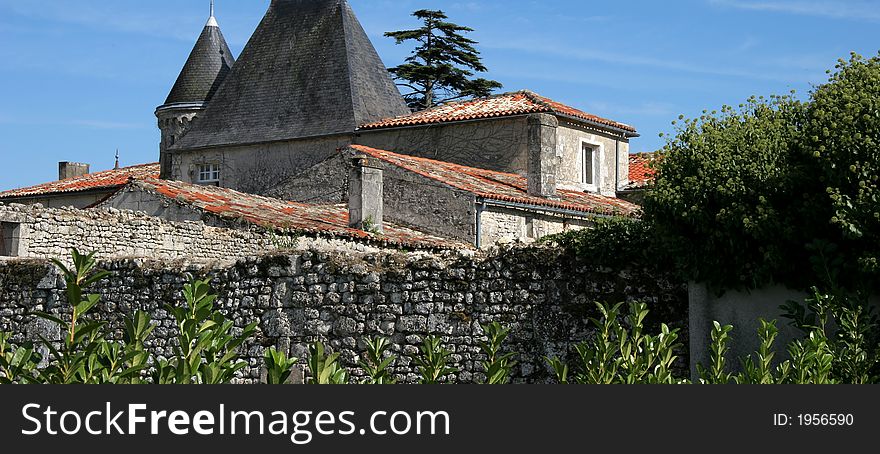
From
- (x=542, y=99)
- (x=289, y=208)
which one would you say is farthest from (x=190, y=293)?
(x=542, y=99)

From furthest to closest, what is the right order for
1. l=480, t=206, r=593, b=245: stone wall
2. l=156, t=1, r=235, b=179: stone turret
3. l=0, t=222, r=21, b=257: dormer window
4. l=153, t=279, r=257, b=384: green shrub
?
l=156, t=1, r=235, b=179: stone turret → l=480, t=206, r=593, b=245: stone wall → l=0, t=222, r=21, b=257: dormer window → l=153, t=279, r=257, b=384: green shrub

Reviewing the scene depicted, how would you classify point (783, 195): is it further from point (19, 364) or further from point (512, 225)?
point (512, 225)

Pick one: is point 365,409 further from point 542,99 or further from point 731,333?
point 542,99

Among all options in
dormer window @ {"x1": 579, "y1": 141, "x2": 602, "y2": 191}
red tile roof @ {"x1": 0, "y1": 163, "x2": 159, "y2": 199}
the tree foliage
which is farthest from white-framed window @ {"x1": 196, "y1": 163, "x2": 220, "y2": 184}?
the tree foliage

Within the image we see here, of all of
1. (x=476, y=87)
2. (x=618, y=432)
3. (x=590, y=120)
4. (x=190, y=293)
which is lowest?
(x=618, y=432)

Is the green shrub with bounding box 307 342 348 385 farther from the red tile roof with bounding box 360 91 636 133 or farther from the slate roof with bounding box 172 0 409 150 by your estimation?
the slate roof with bounding box 172 0 409 150

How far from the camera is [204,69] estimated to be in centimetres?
4050

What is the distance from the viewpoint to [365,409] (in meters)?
4.96

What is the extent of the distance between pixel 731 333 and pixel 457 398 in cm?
602

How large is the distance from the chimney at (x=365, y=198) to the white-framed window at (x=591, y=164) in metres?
8.44

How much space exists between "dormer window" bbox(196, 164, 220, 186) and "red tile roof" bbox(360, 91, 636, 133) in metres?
5.35

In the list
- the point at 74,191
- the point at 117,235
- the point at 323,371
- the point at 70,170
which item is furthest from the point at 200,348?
the point at 70,170

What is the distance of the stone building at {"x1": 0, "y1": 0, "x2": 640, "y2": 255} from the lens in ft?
73.7

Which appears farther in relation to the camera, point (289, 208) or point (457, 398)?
point (289, 208)
